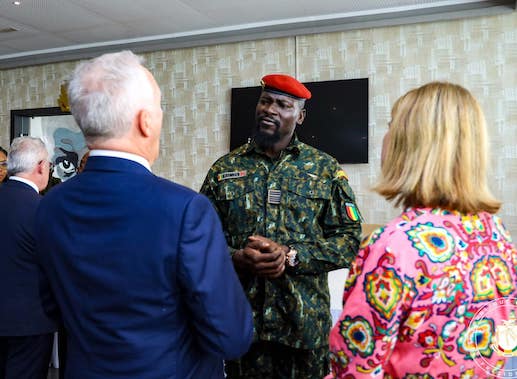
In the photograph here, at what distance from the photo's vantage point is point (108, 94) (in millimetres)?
1193

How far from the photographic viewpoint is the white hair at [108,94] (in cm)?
119

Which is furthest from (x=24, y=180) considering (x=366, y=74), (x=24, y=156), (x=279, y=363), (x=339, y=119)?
(x=366, y=74)

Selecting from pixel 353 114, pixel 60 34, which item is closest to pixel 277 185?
pixel 353 114

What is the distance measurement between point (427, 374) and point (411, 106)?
1.84 ft

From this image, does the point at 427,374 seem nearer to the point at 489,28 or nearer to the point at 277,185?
the point at 277,185

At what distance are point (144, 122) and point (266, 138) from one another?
3.19 ft

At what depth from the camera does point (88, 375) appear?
49.2 inches

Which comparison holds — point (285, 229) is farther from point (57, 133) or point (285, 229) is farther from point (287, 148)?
point (57, 133)

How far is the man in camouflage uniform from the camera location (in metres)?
1.96

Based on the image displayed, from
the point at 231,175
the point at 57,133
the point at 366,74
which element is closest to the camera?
the point at 231,175

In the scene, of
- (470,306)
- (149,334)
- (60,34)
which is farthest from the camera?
(60,34)

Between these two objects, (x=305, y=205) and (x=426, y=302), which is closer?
(x=426, y=302)

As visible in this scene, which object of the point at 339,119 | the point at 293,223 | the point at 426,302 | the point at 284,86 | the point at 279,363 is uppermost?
the point at 339,119

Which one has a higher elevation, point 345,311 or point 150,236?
point 150,236
